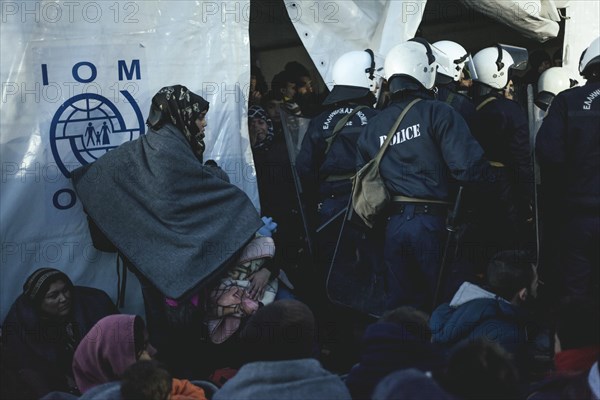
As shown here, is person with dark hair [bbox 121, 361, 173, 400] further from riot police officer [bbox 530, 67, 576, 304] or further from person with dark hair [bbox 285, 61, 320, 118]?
person with dark hair [bbox 285, 61, 320, 118]

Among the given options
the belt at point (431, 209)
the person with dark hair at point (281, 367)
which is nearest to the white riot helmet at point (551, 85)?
the belt at point (431, 209)

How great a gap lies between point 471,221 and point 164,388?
2.52m

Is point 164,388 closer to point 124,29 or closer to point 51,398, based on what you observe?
point 51,398

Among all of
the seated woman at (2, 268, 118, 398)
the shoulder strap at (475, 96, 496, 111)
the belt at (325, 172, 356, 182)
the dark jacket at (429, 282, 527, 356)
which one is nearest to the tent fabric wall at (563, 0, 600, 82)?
the shoulder strap at (475, 96, 496, 111)

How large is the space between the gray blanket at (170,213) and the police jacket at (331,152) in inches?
29.3

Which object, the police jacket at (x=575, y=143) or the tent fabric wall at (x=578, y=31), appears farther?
the tent fabric wall at (x=578, y=31)

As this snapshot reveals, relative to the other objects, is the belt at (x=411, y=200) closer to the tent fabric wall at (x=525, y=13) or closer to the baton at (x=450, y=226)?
the baton at (x=450, y=226)

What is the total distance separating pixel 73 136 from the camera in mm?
6113

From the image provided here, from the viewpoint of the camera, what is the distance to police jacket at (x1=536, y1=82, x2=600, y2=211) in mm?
5121

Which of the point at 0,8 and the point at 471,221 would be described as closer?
the point at 471,221

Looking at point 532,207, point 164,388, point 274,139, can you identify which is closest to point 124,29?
point 274,139

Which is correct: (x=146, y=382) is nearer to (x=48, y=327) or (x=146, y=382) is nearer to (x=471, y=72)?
(x=48, y=327)

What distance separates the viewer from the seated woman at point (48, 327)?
5.31 meters

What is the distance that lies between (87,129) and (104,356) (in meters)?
2.42
